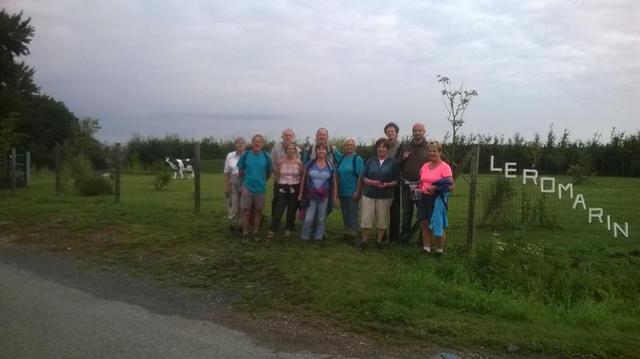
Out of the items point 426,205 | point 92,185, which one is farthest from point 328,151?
point 92,185

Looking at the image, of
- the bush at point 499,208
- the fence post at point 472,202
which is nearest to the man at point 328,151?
the fence post at point 472,202

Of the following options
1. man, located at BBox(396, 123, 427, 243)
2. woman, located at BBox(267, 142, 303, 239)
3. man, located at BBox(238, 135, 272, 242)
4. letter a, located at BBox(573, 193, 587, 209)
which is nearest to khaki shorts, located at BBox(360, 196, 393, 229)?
man, located at BBox(396, 123, 427, 243)

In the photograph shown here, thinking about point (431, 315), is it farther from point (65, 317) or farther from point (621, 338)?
point (65, 317)

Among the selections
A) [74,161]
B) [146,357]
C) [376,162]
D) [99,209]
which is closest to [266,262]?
[376,162]

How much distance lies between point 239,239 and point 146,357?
5.22 meters

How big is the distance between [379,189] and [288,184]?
147 centimetres

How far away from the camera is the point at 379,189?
32.0 feet

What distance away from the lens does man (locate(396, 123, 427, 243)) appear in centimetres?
971

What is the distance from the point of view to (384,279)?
791 cm

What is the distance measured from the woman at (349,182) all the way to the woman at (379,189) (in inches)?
12.1

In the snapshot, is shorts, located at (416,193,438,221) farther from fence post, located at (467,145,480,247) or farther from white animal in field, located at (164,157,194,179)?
white animal in field, located at (164,157,194,179)

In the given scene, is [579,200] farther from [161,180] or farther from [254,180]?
[161,180]

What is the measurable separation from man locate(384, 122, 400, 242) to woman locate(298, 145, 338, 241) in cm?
92

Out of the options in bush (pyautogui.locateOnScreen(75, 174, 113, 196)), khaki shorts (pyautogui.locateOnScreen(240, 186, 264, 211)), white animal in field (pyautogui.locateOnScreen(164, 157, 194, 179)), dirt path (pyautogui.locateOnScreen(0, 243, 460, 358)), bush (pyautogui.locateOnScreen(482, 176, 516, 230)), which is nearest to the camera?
dirt path (pyautogui.locateOnScreen(0, 243, 460, 358))
